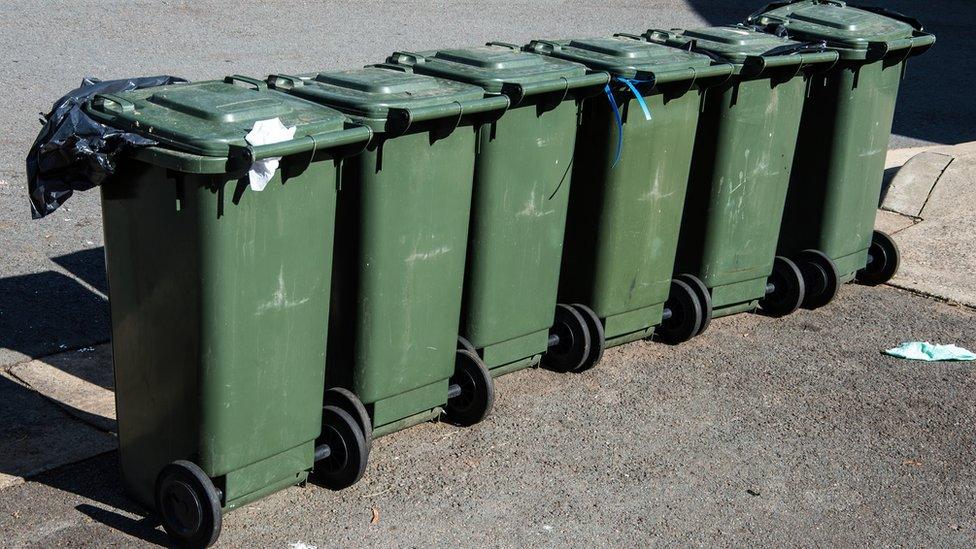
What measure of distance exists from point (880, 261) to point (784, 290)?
0.94 meters

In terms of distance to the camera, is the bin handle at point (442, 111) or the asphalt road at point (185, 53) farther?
the asphalt road at point (185, 53)

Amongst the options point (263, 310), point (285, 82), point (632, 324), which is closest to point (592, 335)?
point (632, 324)

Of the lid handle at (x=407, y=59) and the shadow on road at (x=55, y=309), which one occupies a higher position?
the lid handle at (x=407, y=59)

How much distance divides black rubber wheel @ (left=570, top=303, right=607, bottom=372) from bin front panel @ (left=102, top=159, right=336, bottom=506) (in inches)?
66.6

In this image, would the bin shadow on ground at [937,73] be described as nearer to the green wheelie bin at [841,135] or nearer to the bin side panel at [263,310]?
the green wheelie bin at [841,135]

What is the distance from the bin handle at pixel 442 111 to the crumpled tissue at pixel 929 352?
2.85 metres

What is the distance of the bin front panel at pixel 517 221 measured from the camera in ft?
16.5

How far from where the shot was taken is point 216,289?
3945 mm

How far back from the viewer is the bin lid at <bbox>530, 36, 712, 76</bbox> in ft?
18.0

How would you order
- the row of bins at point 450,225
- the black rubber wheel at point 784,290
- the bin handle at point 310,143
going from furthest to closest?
the black rubber wheel at point 784,290 → the row of bins at point 450,225 → the bin handle at point 310,143

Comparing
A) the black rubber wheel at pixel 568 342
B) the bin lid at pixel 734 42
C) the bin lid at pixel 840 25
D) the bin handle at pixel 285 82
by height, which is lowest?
the black rubber wheel at pixel 568 342

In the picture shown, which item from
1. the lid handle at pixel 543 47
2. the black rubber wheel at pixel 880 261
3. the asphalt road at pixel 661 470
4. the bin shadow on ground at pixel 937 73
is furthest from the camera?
the bin shadow on ground at pixel 937 73

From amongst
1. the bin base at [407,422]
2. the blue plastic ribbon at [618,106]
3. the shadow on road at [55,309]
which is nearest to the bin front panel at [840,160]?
the blue plastic ribbon at [618,106]

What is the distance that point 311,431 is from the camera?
14.6 ft
